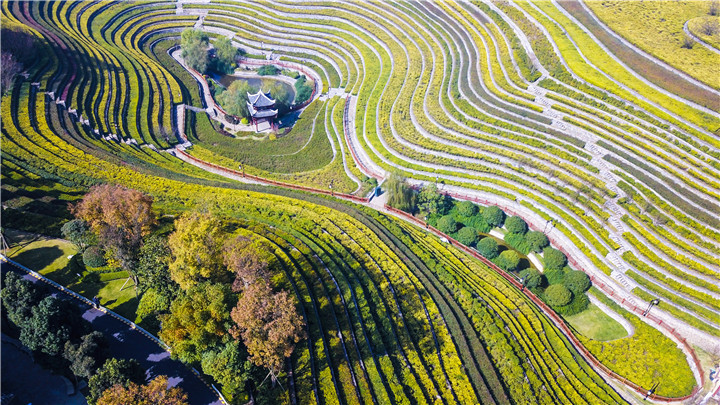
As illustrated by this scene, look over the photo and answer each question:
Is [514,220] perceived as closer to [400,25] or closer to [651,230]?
[651,230]

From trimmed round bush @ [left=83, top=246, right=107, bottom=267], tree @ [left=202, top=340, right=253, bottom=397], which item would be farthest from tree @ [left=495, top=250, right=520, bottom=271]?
trimmed round bush @ [left=83, top=246, right=107, bottom=267]

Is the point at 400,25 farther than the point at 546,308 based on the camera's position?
Yes

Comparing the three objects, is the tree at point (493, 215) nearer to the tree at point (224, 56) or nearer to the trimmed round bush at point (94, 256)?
the trimmed round bush at point (94, 256)

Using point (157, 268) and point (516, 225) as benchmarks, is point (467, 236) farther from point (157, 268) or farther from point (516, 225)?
point (157, 268)

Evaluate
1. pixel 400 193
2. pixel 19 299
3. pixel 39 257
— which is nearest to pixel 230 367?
pixel 19 299

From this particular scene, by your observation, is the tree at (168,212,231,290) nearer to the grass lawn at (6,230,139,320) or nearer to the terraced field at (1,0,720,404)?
the grass lawn at (6,230,139,320)

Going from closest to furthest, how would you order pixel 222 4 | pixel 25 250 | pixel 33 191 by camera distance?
pixel 25 250, pixel 33 191, pixel 222 4

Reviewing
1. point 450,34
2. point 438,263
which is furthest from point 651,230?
point 450,34
